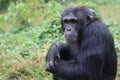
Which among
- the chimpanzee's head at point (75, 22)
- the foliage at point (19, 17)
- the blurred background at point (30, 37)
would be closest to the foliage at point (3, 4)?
the blurred background at point (30, 37)

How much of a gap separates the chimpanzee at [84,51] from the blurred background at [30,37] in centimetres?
105

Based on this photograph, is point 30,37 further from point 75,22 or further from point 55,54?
point 75,22

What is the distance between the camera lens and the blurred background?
6969 mm

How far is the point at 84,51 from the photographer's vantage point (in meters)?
5.54

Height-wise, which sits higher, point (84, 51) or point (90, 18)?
point (90, 18)

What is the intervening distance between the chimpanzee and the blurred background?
1.05 meters

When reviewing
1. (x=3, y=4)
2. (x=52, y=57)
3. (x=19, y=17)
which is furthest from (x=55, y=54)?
(x=3, y=4)

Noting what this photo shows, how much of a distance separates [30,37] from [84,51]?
3.90 metres

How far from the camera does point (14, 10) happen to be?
10562 mm

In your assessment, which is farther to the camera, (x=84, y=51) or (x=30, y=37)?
(x=30, y=37)

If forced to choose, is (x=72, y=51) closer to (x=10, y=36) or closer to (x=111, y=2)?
(x=10, y=36)

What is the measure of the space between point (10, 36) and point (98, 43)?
13.2 feet

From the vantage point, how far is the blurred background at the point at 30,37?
697 centimetres

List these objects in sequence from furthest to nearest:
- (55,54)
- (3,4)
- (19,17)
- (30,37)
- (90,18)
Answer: (3,4)
(19,17)
(30,37)
(55,54)
(90,18)
